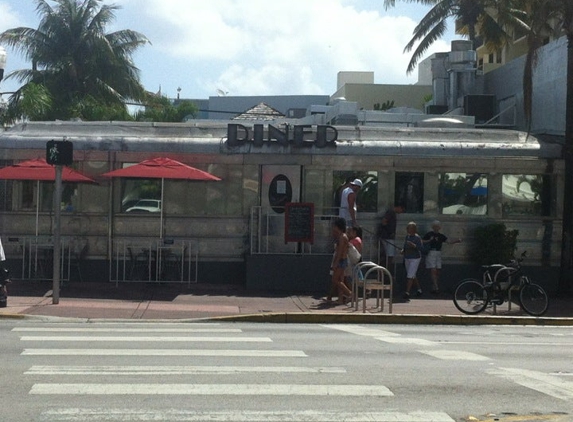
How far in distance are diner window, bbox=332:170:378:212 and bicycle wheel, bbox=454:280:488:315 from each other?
4.30m

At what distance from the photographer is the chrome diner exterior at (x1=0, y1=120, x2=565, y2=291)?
22.8 metres

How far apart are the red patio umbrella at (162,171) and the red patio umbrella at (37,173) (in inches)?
26.2

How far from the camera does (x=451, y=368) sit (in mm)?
11406

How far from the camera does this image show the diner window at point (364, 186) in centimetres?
2308

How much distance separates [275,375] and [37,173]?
39.9 ft

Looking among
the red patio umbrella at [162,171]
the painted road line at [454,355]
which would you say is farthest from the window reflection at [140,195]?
the painted road line at [454,355]

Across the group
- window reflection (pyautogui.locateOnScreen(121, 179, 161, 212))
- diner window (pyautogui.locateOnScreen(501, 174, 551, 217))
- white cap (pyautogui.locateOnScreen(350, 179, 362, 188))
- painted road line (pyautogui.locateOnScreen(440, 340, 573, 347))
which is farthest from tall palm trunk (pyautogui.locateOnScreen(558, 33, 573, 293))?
window reflection (pyautogui.locateOnScreen(121, 179, 161, 212))

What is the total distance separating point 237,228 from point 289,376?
1252cm

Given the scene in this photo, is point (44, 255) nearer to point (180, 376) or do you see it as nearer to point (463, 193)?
point (463, 193)

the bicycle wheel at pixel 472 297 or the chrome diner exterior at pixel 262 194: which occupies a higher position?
the chrome diner exterior at pixel 262 194

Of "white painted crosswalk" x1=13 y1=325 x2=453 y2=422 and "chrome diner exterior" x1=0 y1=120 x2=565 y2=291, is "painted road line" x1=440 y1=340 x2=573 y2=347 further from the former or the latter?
"chrome diner exterior" x1=0 y1=120 x2=565 y2=291

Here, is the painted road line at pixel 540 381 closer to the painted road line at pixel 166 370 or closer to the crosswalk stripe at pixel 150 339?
the painted road line at pixel 166 370

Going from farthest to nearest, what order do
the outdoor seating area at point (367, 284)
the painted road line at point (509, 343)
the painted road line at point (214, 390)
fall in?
the outdoor seating area at point (367, 284) < the painted road line at point (509, 343) < the painted road line at point (214, 390)

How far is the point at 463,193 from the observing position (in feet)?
76.5
